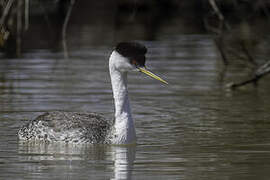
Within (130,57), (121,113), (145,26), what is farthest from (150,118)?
(145,26)

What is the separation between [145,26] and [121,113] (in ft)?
72.9

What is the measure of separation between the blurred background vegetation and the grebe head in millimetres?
6153

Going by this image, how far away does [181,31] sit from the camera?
106 feet

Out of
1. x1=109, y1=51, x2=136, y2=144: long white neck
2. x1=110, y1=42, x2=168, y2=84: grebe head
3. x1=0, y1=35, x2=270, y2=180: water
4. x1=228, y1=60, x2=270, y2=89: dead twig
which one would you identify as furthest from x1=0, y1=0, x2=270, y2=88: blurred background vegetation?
x1=110, y1=42, x2=168, y2=84: grebe head

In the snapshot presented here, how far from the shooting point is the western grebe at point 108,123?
1167 cm

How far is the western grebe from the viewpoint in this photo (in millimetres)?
11672

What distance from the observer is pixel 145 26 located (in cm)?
3403

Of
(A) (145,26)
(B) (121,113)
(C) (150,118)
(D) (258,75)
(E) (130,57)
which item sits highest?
(E) (130,57)

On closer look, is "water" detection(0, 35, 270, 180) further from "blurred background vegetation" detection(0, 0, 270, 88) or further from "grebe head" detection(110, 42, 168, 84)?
"grebe head" detection(110, 42, 168, 84)

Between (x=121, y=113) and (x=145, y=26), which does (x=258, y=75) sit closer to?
(x=121, y=113)

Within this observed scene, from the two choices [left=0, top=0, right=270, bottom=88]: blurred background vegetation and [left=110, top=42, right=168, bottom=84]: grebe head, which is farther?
[left=0, top=0, right=270, bottom=88]: blurred background vegetation

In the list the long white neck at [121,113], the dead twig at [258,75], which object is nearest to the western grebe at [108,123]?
the long white neck at [121,113]

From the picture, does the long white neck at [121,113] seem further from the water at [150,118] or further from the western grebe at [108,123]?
the water at [150,118]

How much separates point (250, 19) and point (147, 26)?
572cm
